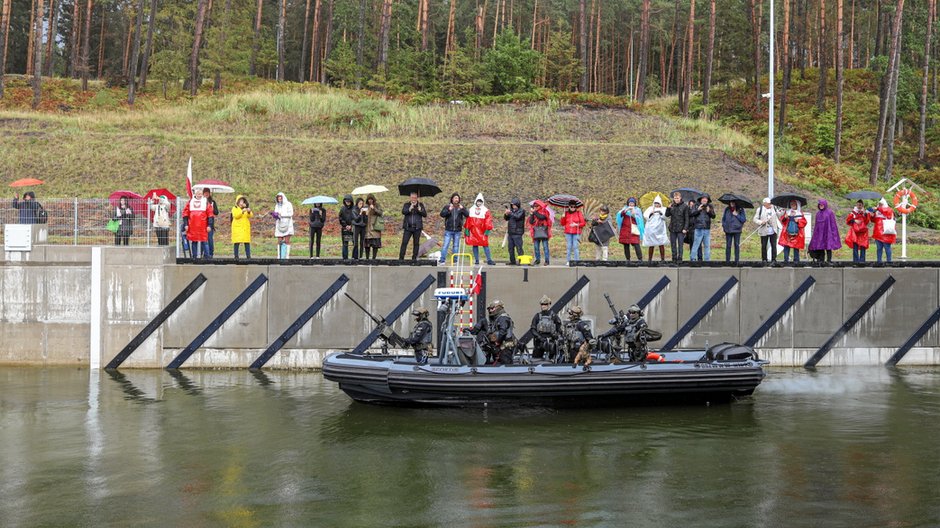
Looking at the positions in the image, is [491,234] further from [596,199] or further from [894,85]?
[894,85]

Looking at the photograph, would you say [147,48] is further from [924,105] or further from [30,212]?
[924,105]

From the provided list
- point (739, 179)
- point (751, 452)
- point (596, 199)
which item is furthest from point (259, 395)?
point (739, 179)

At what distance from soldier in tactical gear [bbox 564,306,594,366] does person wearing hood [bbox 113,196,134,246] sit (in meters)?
9.58

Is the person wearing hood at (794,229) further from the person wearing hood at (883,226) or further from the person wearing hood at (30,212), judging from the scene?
the person wearing hood at (30,212)

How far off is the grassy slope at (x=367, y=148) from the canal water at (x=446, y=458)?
1481cm

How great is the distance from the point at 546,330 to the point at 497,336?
0.84 metres

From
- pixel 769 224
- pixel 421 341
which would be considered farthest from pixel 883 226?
pixel 421 341

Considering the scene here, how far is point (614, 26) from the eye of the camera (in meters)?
78.8

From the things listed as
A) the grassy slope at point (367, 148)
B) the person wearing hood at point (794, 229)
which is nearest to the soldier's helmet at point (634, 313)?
the person wearing hood at point (794, 229)

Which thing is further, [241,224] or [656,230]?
[656,230]

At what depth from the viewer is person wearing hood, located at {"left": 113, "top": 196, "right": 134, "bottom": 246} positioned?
2006 cm

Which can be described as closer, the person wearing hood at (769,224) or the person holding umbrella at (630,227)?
the person wearing hood at (769,224)

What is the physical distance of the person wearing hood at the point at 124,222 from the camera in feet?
65.8

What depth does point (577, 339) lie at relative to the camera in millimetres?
16047
